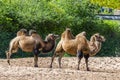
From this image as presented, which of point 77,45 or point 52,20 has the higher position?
point 52,20

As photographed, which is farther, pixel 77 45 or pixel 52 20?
pixel 52 20

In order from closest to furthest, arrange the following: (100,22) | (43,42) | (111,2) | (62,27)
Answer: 1. (43,42)
2. (111,2)
3. (62,27)
4. (100,22)

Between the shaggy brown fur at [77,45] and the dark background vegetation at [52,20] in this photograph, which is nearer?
the shaggy brown fur at [77,45]

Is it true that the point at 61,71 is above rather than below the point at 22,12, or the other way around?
below

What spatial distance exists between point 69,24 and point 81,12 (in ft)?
3.90

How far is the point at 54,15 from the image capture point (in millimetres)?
23344

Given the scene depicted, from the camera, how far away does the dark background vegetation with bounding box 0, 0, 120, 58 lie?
877 inches

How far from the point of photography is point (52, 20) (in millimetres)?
23219

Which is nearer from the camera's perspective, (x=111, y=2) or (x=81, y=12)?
(x=111, y=2)

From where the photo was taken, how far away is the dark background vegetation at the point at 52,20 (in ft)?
73.0

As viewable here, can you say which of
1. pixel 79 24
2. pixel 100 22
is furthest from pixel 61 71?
pixel 100 22

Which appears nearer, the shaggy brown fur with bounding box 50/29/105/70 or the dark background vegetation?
Result: the shaggy brown fur with bounding box 50/29/105/70

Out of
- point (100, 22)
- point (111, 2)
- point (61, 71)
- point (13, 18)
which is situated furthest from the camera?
point (100, 22)

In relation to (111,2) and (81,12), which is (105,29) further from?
(111,2)
